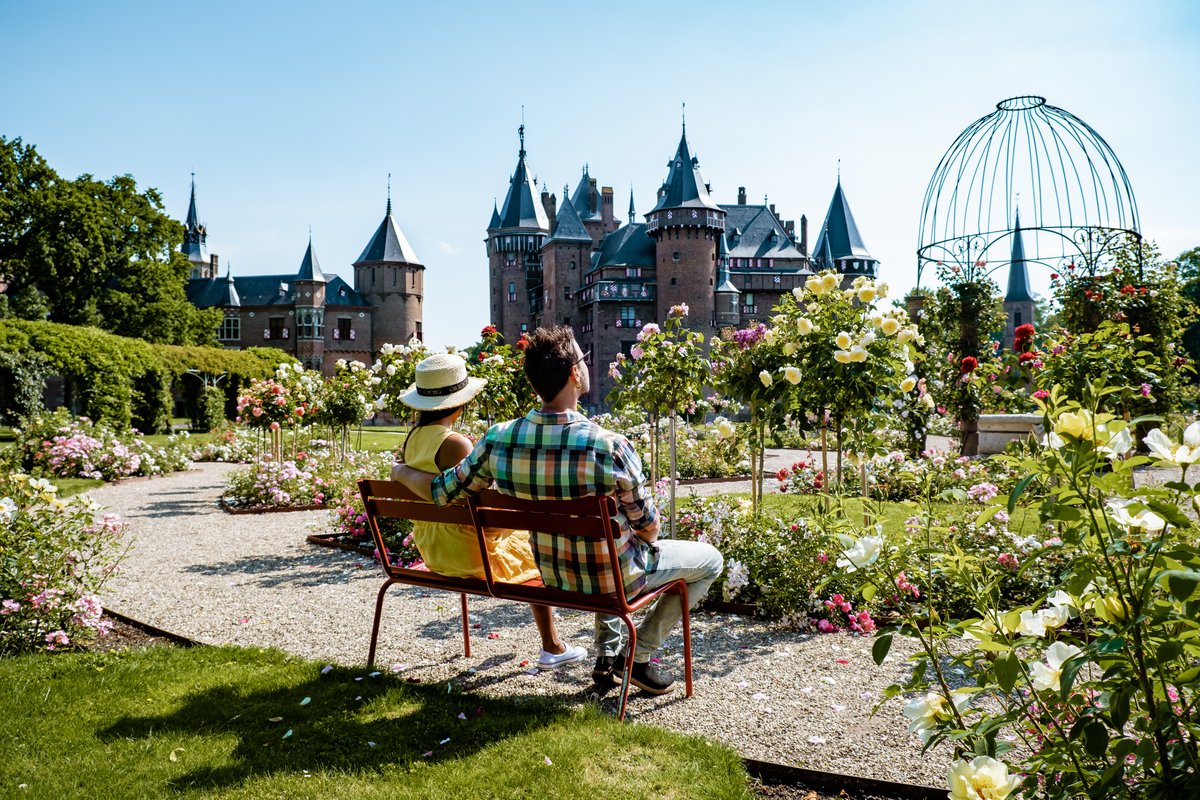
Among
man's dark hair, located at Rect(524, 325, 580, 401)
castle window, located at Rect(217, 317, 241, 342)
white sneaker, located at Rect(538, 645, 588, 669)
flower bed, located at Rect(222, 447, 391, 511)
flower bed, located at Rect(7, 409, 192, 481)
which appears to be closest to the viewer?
man's dark hair, located at Rect(524, 325, 580, 401)

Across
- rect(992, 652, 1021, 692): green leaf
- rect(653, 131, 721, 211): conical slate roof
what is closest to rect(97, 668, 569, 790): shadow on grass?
rect(992, 652, 1021, 692): green leaf

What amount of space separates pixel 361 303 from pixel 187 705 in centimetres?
5394

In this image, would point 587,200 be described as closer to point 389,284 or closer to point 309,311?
point 389,284

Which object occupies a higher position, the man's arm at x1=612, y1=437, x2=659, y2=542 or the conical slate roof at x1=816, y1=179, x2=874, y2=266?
the conical slate roof at x1=816, y1=179, x2=874, y2=266

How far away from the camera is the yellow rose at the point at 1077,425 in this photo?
1.52 meters

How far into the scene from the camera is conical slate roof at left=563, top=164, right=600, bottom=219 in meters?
53.5

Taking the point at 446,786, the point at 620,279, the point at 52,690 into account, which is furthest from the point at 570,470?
the point at 620,279

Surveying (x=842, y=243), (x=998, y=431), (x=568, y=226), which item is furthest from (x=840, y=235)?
(x=998, y=431)

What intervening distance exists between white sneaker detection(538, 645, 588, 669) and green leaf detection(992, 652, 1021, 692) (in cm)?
249

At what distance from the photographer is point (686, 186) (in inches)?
1700

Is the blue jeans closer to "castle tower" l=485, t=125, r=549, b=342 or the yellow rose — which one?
the yellow rose

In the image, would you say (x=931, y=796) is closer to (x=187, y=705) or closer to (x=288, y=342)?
(x=187, y=705)

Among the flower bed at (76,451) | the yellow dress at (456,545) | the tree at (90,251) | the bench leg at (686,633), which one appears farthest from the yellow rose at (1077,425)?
the tree at (90,251)

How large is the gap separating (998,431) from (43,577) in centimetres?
1057
